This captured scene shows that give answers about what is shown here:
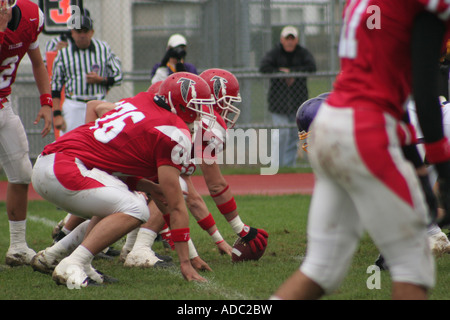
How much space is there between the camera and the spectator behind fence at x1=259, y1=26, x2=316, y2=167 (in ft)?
33.9

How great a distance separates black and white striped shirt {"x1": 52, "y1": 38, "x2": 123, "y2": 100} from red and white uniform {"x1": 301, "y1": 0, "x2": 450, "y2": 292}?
5737 mm

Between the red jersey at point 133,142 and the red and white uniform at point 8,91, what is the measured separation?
797 millimetres

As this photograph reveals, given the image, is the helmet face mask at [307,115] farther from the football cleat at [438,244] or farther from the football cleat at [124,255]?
the football cleat at [124,255]

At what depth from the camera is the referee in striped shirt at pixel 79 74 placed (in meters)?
7.78

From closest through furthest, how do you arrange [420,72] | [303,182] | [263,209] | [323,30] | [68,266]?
1. [420,72]
2. [68,266]
3. [263,209]
4. [303,182]
5. [323,30]

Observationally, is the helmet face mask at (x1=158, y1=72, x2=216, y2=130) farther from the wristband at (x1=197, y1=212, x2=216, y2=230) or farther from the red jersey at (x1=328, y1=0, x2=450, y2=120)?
the red jersey at (x1=328, y1=0, x2=450, y2=120)

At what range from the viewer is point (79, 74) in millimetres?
7812

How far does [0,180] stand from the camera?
10289 mm

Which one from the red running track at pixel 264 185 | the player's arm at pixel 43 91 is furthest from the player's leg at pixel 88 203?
the red running track at pixel 264 185

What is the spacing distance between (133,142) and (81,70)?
397cm

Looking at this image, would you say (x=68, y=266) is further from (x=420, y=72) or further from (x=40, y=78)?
(x=420, y=72)
